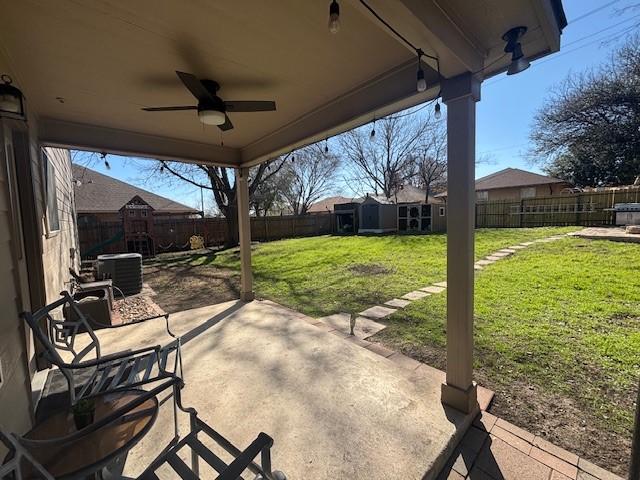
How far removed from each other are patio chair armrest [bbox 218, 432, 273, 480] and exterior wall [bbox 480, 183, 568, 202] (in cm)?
2204

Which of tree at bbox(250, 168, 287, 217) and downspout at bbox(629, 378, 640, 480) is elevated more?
tree at bbox(250, 168, 287, 217)

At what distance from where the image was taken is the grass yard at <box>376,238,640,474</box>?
1990 mm

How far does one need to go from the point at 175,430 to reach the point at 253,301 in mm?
2942

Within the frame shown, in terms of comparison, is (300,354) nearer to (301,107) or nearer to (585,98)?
(301,107)

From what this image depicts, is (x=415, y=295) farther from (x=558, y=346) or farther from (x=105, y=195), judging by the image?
(x=105, y=195)

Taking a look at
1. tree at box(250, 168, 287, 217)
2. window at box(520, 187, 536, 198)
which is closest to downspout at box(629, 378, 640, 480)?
tree at box(250, 168, 287, 217)

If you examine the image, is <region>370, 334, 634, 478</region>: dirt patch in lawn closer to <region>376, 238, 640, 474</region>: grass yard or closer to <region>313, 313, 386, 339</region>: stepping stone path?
<region>376, 238, 640, 474</region>: grass yard

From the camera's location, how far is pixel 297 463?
168cm

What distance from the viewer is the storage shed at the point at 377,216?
56.0 feet

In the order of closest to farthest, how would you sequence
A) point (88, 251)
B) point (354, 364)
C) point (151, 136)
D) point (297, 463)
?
point (297, 463) < point (354, 364) < point (151, 136) < point (88, 251)

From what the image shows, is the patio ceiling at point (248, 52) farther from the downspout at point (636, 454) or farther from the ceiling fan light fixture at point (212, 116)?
the downspout at point (636, 454)

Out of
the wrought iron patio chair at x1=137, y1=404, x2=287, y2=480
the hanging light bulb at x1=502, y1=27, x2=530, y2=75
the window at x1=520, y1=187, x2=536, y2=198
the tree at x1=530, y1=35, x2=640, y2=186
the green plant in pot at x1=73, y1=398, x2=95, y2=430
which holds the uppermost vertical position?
the tree at x1=530, y1=35, x2=640, y2=186

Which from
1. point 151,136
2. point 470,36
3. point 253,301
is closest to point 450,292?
point 470,36

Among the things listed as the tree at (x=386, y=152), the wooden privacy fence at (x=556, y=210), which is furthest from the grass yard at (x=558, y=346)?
the tree at (x=386, y=152)
